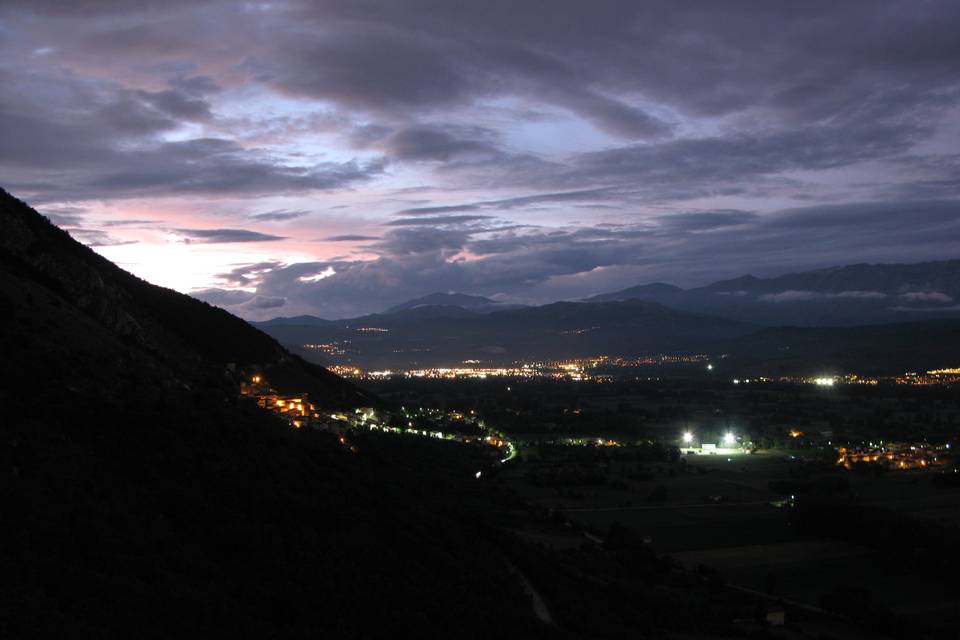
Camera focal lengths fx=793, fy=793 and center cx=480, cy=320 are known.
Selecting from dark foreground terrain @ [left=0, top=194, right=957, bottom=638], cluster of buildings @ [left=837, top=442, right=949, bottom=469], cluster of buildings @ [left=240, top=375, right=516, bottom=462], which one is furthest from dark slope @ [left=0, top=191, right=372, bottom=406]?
cluster of buildings @ [left=837, top=442, right=949, bottom=469]

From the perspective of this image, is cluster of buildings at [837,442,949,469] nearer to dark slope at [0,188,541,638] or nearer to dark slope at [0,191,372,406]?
dark slope at [0,191,372,406]

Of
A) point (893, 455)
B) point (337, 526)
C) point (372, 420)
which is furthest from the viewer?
point (372, 420)

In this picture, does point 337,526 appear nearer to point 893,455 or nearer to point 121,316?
point 121,316

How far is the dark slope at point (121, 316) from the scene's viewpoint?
2742 cm

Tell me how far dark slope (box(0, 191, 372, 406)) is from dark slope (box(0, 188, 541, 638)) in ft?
0.89

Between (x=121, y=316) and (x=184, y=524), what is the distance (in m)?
26.7

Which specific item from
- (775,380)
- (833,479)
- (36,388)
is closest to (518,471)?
(833,479)

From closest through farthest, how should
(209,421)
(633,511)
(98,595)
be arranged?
1. (98,595)
2. (209,421)
3. (633,511)

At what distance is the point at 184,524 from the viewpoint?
15.8m

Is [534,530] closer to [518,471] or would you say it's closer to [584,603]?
[584,603]

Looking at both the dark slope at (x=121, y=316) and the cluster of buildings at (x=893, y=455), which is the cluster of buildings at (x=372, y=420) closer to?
the dark slope at (x=121, y=316)

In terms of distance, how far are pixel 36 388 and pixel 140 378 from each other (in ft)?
18.9

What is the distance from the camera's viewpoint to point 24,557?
1191 cm

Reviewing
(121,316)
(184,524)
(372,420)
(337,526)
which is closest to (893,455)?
(372,420)
